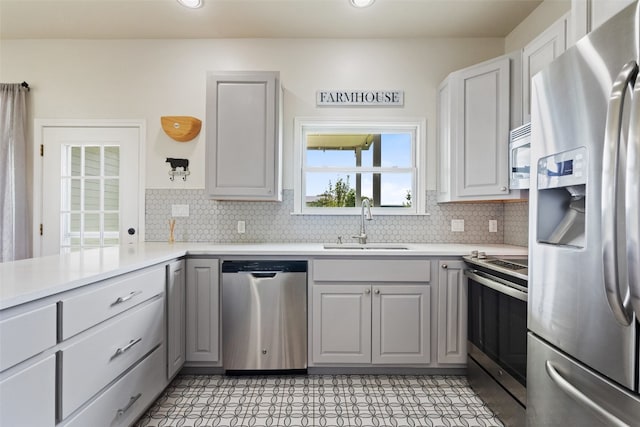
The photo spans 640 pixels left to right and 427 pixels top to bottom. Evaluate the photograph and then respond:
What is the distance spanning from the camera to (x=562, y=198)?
4.00 feet

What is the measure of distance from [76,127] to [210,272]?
6.54 ft

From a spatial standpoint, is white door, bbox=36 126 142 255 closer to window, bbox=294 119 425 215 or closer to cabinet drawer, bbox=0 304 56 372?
window, bbox=294 119 425 215

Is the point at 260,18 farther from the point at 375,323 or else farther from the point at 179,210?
the point at 375,323

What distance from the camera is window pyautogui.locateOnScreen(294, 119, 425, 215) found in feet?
9.87

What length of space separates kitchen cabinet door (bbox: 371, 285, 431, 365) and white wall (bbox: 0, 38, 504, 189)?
3.72 ft

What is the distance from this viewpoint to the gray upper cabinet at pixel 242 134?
8.31 feet

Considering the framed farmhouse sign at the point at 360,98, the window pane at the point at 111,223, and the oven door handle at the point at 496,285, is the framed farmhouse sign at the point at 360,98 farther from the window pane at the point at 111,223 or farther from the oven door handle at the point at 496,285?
the window pane at the point at 111,223

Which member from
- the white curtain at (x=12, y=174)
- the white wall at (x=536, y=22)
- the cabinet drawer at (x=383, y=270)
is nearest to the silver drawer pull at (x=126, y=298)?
the cabinet drawer at (x=383, y=270)

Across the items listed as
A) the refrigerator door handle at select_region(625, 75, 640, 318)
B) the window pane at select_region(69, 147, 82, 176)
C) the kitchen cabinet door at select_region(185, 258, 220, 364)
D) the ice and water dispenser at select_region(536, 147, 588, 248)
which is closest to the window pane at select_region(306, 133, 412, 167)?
the kitchen cabinet door at select_region(185, 258, 220, 364)

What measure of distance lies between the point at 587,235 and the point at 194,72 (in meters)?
3.11

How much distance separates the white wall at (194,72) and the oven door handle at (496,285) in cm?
102

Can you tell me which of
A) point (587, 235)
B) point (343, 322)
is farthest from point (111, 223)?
point (587, 235)

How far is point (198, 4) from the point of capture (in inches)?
97.0

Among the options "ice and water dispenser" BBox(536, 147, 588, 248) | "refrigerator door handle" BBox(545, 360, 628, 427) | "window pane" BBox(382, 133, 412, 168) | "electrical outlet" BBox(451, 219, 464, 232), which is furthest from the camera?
"window pane" BBox(382, 133, 412, 168)
